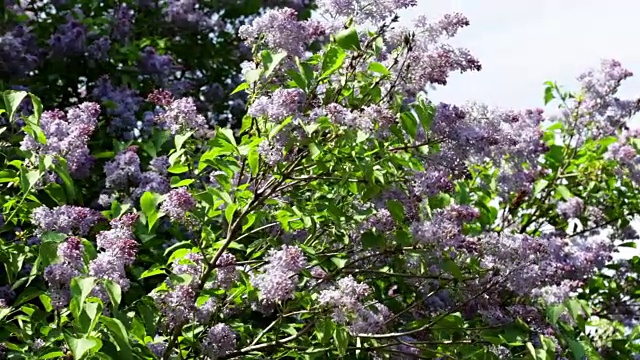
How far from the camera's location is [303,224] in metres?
3.29

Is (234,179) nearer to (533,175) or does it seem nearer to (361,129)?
(361,129)

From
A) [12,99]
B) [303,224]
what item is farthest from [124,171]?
[303,224]

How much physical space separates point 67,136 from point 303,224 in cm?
83

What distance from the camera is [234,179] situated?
3387mm

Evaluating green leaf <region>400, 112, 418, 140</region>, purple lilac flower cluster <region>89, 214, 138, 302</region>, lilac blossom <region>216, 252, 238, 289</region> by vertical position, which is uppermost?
green leaf <region>400, 112, 418, 140</region>

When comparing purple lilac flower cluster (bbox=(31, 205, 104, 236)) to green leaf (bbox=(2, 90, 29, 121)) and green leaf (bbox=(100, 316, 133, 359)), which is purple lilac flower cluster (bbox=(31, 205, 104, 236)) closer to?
green leaf (bbox=(2, 90, 29, 121))

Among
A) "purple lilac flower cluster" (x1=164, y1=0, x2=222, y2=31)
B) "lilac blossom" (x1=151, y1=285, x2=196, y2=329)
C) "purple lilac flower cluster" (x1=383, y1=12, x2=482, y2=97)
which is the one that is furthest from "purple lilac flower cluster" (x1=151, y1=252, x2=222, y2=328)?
"purple lilac flower cluster" (x1=164, y1=0, x2=222, y2=31)

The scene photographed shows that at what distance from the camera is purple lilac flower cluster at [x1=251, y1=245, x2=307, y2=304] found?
9.43ft

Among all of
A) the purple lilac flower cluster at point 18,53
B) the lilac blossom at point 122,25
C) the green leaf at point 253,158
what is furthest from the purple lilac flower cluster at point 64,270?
the lilac blossom at point 122,25

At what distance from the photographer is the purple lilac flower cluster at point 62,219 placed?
3.18 metres

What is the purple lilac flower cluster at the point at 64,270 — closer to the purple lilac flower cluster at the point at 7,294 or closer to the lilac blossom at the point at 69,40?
the purple lilac flower cluster at the point at 7,294

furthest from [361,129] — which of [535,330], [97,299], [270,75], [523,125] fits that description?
[523,125]

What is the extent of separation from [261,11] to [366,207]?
342cm

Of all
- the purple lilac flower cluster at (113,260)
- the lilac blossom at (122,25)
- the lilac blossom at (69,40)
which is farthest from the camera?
the lilac blossom at (122,25)
